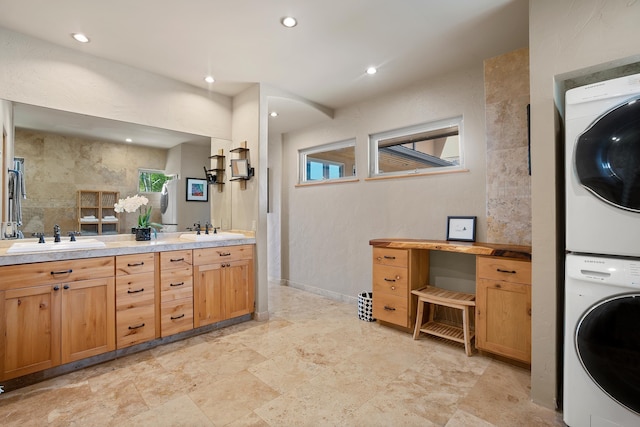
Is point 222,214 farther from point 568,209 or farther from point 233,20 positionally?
point 568,209

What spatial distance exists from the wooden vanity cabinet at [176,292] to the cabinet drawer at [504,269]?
262cm

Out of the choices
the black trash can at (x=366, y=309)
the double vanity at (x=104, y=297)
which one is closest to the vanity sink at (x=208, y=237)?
the double vanity at (x=104, y=297)

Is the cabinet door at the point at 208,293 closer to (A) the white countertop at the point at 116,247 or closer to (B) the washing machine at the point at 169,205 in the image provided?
(A) the white countertop at the point at 116,247

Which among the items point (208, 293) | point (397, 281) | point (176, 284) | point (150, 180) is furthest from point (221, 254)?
point (397, 281)

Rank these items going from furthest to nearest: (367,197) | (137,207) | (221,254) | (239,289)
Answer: (367,197) < (239,289) < (221,254) < (137,207)

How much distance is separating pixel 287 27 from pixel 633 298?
8.93ft

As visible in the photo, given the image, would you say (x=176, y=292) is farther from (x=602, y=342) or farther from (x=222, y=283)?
(x=602, y=342)

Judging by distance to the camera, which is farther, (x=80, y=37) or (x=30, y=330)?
(x=80, y=37)

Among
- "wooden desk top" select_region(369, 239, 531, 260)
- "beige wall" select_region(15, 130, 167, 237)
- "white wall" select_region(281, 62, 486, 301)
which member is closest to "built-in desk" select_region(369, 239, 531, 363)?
"wooden desk top" select_region(369, 239, 531, 260)

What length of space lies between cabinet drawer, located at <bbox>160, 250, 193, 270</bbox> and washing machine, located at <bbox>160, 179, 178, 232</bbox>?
664 millimetres

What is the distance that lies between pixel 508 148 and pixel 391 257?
1.47 metres

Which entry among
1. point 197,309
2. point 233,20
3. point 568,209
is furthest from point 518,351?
point 233,20

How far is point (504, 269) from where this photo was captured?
2316mm

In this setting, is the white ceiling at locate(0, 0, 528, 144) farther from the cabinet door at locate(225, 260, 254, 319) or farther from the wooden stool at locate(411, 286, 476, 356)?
the wooden stool at locate(411, 286, 476, 356)
